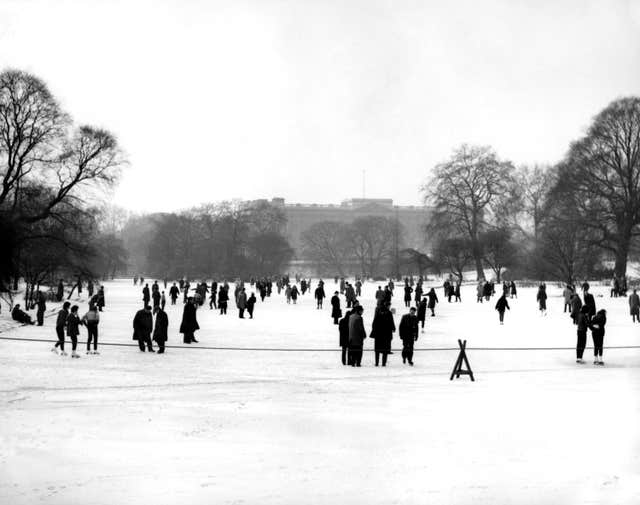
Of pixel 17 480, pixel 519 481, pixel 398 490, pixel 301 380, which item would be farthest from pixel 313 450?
pixel 301 380

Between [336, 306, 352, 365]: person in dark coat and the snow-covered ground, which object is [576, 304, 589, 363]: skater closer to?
the snow-covered ground

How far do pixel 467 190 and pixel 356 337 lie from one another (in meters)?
51.6

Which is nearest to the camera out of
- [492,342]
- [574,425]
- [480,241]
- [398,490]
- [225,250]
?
[398,490]

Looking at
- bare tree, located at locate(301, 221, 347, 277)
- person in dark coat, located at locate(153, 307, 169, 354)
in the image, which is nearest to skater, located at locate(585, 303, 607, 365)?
person in dark coat, located at locate(153, 307, 169, 354)

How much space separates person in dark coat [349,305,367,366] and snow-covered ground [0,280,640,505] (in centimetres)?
29

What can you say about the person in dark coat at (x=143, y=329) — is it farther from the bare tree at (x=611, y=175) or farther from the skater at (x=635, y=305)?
the bare tree at (x=611, y=175)

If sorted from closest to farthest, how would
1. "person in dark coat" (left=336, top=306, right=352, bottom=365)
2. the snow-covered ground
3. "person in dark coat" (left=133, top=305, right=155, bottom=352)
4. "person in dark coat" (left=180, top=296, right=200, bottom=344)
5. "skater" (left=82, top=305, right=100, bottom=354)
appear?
the snow-covered ground < "person in dark coat" (left=336, top=306, right=352, bottom=365) < "skater" (left=82, top=305, right=100, bottom=354) < "person in dark coat" (left=133, top=305, right=155, bottom=352) < "person in dark coat" (left=180, top=296, right=200, bottom=344)

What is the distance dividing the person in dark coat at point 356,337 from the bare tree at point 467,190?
49278 mm

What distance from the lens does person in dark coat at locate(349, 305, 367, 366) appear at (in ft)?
54.1

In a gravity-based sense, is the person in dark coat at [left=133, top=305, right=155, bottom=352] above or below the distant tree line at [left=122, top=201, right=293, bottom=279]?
below

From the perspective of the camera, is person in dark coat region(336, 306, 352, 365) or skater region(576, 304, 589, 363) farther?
skater region(576, 304, 589, 363)

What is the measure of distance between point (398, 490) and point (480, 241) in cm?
5614

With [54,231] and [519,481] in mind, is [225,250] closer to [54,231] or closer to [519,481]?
[54,231]

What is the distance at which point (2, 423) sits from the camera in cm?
1049
